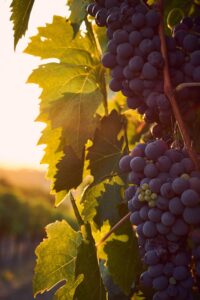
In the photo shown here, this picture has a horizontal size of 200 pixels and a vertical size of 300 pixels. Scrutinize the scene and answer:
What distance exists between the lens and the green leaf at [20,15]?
111 centimetres

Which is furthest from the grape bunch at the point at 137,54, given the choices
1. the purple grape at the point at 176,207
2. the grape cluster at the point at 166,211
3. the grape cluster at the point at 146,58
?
the purple grape at the point at 176,207

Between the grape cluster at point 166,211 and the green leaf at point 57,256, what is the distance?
0.37 metres

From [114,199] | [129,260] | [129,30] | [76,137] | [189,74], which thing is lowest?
[129,260]

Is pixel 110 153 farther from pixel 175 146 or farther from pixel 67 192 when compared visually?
pixel 175 146

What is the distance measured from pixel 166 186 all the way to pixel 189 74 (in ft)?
0.88

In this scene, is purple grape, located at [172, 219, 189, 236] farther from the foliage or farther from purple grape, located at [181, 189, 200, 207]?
the foliage

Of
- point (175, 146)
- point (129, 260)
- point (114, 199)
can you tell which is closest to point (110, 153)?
point (114, 199)

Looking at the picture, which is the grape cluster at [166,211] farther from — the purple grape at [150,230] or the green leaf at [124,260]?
the green leaf at [124,260]

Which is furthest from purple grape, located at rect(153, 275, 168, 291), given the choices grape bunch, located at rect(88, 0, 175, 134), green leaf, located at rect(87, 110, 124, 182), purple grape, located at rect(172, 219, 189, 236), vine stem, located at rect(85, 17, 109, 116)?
vine stem, located at rect(85, 17, 109, 116)

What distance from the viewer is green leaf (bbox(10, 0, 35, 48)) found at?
3.63 ft

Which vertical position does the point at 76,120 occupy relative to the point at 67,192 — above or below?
above

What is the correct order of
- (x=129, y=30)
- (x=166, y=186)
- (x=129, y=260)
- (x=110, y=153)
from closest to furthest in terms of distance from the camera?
(x=166, y=186) < (x=129, y=30) < (x=129, y=260) < (x=110, y=153)

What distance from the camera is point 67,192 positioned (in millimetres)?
1275

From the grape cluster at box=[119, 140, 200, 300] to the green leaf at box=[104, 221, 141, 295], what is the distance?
26 cm
